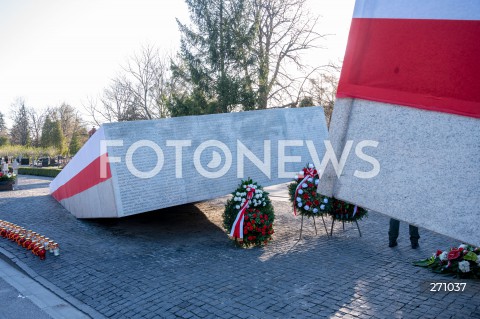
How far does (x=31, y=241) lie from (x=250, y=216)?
15.5 feet

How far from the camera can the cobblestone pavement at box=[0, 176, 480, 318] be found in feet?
17.1

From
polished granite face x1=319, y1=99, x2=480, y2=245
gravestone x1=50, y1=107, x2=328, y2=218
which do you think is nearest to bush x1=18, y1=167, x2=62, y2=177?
gravestone x1=50, y1=107, x2=328, y2=218

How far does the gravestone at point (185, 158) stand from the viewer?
805 cm

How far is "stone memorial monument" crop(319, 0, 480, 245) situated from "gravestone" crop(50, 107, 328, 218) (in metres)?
5.78

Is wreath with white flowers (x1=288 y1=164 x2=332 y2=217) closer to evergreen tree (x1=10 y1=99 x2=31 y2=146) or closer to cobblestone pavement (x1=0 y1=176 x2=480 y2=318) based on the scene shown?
cobblestone pavement (x1=0 y1=176 x2=480 y2=318)

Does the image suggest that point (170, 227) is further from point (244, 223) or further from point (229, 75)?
point (229, 75)

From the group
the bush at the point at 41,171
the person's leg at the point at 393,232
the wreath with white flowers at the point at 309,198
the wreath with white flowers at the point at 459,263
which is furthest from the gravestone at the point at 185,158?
the bush at the point at 41,171

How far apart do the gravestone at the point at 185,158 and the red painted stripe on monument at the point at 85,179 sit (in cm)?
2

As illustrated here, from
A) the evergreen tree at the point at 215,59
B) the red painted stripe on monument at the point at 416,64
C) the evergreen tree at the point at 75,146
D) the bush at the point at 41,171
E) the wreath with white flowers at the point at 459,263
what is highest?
the evergreen tree at the point at 215,59

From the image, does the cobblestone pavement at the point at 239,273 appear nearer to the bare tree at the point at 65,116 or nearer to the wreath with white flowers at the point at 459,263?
the wreath with white flowers at the point at 459,263

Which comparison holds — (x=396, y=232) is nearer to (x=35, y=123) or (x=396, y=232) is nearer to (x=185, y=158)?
(x=185, y=158)

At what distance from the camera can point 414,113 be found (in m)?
2.65

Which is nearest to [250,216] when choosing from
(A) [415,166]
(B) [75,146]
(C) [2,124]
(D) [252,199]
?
(D) [252,199]

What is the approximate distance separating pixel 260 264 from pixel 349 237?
2925 millimetres
